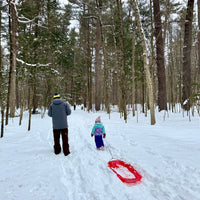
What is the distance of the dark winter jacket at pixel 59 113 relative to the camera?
3.96 m

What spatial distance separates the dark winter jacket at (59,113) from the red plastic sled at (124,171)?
1.71 metres

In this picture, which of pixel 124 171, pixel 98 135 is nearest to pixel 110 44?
pixel 98 135

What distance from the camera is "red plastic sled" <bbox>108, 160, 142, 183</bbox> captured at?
2.50 metres

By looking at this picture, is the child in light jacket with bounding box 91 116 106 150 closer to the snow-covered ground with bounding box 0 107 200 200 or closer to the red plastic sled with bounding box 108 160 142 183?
the snow-covered ground with bounding box 0 107 200 200

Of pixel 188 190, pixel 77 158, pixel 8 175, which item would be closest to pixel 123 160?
pixel 77 158

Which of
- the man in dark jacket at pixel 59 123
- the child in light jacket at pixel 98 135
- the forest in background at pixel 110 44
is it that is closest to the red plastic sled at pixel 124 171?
the child in light jacket at pixel 98 135

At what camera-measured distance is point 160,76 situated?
1088cm

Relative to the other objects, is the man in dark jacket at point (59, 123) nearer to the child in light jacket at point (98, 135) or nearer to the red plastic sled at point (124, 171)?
the child in light jacket at point (98, 135)

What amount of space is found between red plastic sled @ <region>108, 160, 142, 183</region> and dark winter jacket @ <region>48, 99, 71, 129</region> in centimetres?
171

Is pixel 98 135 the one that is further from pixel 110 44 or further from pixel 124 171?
pixel 110 44

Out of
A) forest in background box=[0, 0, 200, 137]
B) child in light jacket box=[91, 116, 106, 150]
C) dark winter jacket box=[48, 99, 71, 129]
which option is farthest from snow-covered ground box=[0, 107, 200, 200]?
forest in background box=[0, 0, 200, 137]

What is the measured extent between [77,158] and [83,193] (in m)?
1.48

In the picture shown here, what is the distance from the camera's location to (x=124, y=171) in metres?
2.91

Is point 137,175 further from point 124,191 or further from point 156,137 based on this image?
point 156,137
